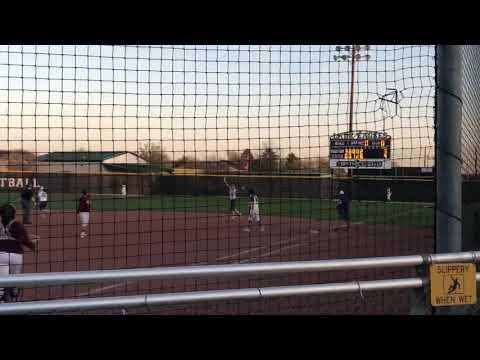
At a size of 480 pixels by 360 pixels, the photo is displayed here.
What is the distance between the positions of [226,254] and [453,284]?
10.6 meters

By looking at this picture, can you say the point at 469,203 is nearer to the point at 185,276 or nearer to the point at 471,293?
the point at 471,293

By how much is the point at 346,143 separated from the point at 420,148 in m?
2.74

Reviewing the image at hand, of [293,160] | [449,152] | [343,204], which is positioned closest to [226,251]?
[343,204]

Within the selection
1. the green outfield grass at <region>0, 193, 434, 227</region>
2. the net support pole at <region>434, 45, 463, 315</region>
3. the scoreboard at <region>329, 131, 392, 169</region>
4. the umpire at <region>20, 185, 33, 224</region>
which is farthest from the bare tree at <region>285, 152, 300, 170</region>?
the green outfield grass at <region>0, 193, 434, 227</region>

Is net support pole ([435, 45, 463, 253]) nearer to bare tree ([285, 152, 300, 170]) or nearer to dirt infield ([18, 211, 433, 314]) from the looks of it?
dirt infield ([18, 211, 433, 314])

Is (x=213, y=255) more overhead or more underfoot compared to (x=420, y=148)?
more underfoot

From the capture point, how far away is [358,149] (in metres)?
8.82

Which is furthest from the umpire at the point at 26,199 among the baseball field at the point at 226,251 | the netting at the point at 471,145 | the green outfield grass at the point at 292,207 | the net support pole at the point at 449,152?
the net support pole at the point at 449,152

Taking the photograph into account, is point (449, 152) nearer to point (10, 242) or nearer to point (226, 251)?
point (10, 242)

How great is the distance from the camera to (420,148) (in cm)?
510

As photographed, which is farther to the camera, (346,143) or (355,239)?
(355,239)

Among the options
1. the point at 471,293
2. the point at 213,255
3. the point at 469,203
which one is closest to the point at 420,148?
the point at 469,203

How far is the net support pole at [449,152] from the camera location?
2994 mm

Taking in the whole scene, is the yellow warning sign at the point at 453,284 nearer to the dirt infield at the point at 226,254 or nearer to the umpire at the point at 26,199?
the dirt infield at the point at 226,254
